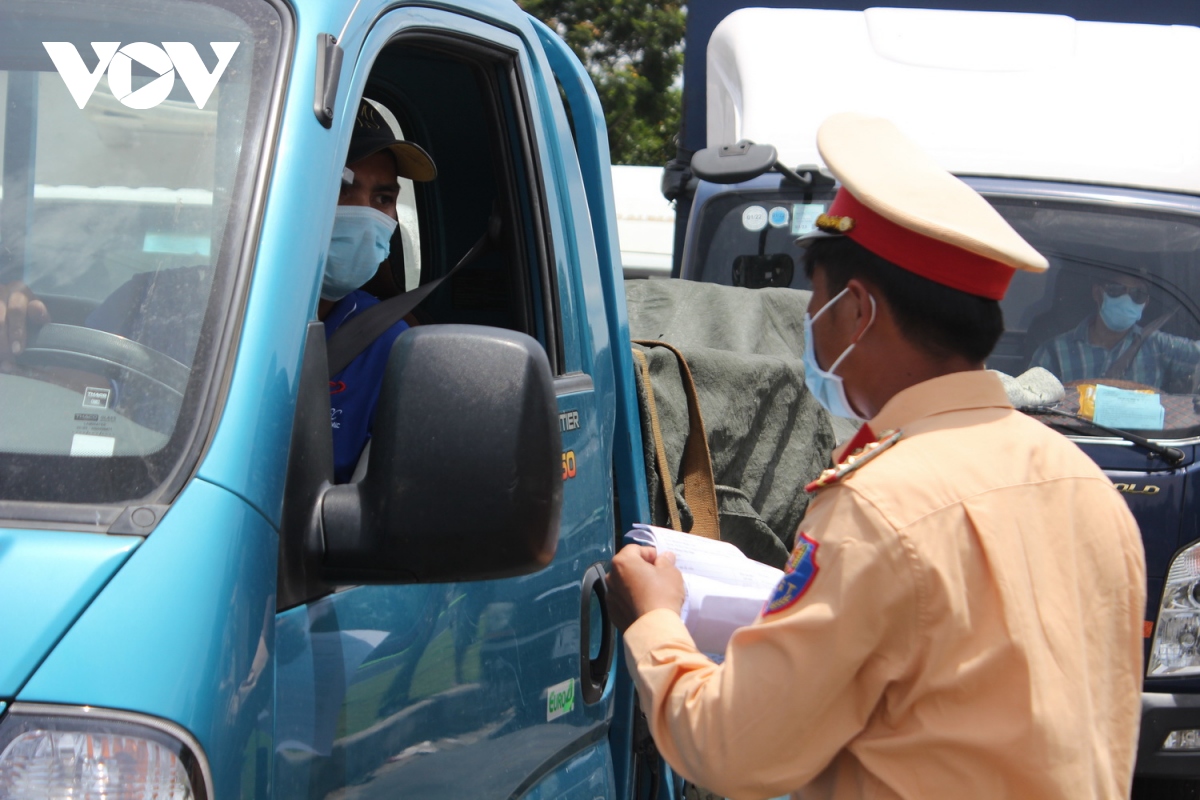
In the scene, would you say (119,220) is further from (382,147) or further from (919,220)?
(919,220)

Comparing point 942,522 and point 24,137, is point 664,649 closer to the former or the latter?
point 942,522

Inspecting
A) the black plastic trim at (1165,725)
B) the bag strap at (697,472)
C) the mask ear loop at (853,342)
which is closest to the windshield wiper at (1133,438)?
the black plastic trim at (1165,725)

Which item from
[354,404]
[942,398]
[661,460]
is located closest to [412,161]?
[354,404]

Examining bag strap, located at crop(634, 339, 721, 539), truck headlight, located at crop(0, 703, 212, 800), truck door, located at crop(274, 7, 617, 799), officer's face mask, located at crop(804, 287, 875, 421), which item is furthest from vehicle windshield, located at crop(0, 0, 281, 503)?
bag strap, located at crop(634, 339, 721, 539)

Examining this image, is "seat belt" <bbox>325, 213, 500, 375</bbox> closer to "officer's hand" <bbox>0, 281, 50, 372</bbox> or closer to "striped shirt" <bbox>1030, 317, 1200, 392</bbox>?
"officer's hand" <bbox>0, 281, 50, 372</bbox>

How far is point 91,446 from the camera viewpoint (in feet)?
5.10

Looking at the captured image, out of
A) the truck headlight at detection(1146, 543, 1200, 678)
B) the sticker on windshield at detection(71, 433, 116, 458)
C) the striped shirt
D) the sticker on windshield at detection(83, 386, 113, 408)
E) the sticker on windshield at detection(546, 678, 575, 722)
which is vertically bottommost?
the truck headlight at detection(1146, 543, 1200, 678)

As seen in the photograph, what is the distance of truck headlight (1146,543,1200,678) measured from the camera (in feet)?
14.3

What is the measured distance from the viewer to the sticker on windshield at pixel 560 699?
2.29 metres

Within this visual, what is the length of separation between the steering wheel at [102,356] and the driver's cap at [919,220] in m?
0.83

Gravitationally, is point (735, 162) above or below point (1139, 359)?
above

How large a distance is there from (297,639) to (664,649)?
0.46 m

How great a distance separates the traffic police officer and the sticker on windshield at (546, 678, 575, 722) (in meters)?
0.58

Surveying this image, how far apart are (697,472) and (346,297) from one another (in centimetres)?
99
